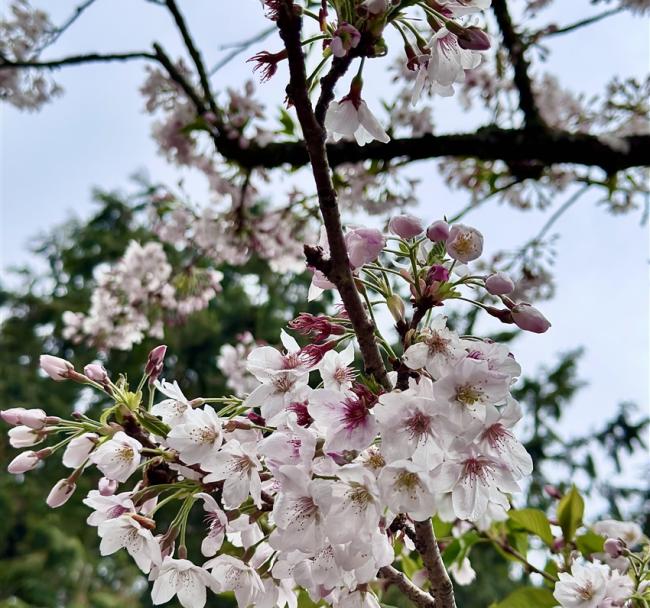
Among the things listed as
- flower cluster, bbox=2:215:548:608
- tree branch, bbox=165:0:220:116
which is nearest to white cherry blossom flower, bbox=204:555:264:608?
flower cluster, bbox=2:215:548:608

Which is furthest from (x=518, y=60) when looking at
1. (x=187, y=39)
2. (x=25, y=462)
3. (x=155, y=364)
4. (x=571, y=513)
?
(x=25, y=462)

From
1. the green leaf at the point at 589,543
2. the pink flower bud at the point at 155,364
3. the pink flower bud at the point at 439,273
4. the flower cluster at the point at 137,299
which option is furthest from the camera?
the flower cluster at the point at 137,299

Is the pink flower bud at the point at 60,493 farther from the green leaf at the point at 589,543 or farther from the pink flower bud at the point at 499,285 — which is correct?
the green leaf at the point at 589,543

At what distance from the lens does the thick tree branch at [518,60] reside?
5.95 ft

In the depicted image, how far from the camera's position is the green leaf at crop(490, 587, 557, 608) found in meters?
1.12

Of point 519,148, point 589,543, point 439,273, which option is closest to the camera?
point 439,273

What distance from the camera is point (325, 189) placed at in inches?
25.5

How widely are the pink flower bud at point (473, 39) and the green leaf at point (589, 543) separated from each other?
3.20ft

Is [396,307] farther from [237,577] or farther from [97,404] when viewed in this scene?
[97,404]

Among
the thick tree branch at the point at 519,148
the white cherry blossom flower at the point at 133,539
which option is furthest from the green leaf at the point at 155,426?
the thick tree branch at the point at 519,148

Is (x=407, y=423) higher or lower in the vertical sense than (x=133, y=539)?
higher

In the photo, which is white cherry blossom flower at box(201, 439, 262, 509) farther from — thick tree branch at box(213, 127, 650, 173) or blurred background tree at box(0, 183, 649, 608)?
blurred background tree at box(0, 183, 649, 608)

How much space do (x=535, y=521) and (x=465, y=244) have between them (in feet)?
2.60

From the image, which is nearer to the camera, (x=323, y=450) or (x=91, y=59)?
(x=323, y=450)
